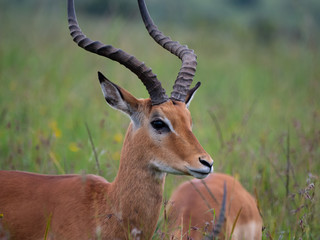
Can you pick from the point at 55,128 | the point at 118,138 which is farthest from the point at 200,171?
the point at 55,128

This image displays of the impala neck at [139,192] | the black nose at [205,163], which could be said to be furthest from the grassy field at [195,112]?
the black nose at [205,163]

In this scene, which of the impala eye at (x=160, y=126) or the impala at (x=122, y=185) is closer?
the impala at (x=122, y=185)

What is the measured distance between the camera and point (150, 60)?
12039 millimetres

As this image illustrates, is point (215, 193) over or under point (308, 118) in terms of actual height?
under

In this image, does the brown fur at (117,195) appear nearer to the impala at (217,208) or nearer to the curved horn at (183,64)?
the curved horn at (183,64)

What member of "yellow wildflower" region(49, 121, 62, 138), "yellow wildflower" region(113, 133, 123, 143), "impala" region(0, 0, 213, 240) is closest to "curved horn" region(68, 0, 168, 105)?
"impala" region(0, 0, 213, 240)

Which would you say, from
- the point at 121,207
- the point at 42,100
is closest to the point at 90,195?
the point at 121,207

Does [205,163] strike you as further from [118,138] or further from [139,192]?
[118,138]

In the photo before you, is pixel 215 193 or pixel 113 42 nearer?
pixel 215 193

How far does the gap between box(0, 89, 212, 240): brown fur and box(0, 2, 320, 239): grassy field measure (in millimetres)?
560

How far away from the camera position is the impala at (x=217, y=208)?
4516 mm

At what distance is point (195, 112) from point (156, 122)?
4.94 meters

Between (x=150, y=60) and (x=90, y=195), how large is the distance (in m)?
8.53

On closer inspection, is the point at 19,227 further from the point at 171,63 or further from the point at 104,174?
the point at 171,63
